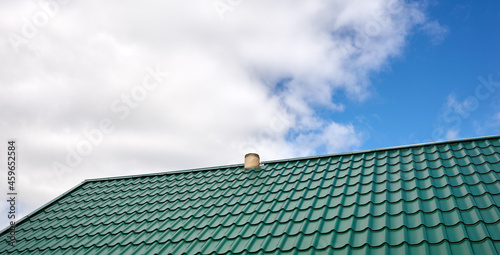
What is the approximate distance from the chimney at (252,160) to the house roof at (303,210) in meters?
0.21

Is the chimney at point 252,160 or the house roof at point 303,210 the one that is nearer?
the house roof at point 303,210

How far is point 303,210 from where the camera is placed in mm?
7703

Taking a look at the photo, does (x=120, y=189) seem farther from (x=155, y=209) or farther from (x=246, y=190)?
(x=246, y=190)

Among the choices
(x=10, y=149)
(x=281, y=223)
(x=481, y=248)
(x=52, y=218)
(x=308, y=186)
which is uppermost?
(x=10, y=149)

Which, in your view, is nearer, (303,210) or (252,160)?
(303,210)

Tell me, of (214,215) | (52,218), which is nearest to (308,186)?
(214,215)

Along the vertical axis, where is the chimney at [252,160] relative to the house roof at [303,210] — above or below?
above

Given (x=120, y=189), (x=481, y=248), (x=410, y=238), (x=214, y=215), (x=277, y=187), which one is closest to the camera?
(x=481, y=248)

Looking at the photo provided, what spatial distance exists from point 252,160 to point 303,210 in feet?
11.7

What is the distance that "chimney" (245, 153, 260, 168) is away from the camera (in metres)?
11.0

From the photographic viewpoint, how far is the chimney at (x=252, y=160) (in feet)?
36.2

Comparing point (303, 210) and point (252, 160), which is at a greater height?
point (252, 160)

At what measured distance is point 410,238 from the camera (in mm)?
5832

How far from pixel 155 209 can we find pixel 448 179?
6.59 meters
